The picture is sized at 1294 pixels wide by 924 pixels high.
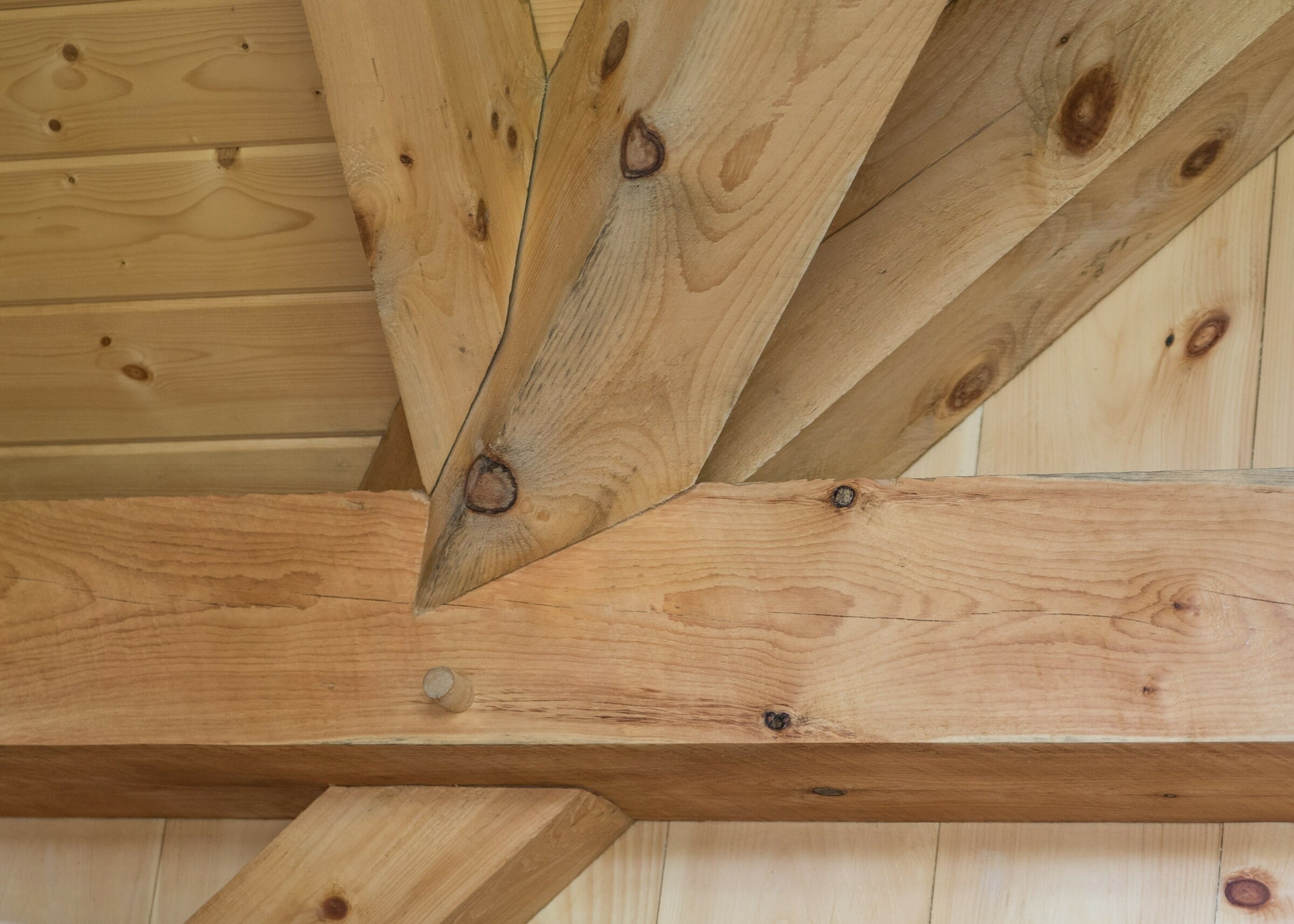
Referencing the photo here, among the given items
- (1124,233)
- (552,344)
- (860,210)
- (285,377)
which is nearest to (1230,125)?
(1124,233)

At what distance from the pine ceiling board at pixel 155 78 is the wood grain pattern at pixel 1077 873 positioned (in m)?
0.96

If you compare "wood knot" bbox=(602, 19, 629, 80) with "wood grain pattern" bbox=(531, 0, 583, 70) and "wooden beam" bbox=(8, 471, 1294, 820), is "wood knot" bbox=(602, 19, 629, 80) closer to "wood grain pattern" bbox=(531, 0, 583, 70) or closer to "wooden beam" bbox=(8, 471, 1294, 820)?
"wood grain pattern" bbox=(531, 0, 583, 70)

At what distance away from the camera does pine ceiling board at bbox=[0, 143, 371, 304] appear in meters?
1.30

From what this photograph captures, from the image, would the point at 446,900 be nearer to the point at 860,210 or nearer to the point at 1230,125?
the point at 860,210

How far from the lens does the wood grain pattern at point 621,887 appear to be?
4.07 feet

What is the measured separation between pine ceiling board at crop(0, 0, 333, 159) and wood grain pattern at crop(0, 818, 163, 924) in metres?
0.76

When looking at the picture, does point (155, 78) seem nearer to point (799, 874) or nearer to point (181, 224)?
point (181, 224)

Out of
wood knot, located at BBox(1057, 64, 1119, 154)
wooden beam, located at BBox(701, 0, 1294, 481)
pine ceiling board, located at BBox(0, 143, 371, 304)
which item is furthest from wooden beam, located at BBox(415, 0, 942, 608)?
pine ceiling board, located at BBox(0, 143, 371, 304)

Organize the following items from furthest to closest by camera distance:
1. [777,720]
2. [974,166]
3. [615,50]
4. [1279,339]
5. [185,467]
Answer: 1. [185,467]
2. [1279,339]
3. [974,166]
4. [615,50]
5. [777,720]

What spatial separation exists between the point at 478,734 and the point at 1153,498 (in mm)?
535

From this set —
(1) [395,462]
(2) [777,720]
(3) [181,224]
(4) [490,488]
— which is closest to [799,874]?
(2) [777,720]

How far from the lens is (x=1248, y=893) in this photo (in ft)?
3.55

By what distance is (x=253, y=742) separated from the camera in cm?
101

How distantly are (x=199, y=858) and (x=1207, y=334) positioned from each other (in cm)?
123
